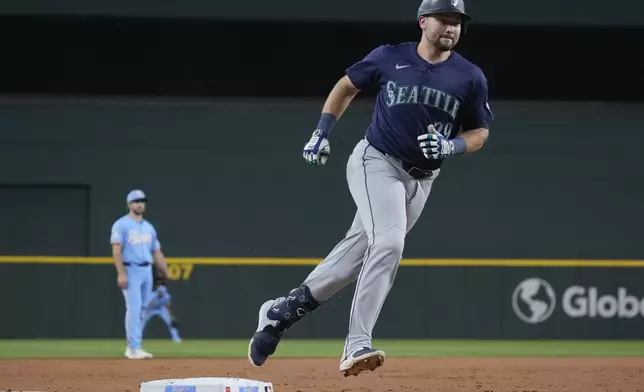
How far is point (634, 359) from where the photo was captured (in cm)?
1298

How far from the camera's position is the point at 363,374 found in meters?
10.5

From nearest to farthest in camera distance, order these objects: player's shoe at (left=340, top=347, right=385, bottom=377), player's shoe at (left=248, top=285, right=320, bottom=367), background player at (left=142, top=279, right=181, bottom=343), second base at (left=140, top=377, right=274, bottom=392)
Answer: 1. second base at (left=140, top=377, right=274, bottom=392)
2. player's shoe at (left=340, top=347, right=385, bottom=377)
3. player's shoe at (left=248, top=285, right=320, bottom=367)
4. background player at (left=142, top=279, right=181, bottom=343)

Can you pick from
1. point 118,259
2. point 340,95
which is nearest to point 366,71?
point 340,95

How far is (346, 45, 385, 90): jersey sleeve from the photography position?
6.57 metres

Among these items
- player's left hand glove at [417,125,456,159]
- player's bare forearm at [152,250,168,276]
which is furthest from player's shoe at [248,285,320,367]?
player's bare forearm at [152,250,168,276]

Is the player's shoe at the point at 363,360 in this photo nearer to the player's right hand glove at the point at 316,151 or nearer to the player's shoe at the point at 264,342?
the player's shoe at the point at 264,342

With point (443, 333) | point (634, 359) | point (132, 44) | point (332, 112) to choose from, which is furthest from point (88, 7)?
point (332, 112)

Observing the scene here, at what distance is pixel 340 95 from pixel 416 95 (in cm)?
49

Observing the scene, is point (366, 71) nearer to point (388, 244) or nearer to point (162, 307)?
point (388, 244)

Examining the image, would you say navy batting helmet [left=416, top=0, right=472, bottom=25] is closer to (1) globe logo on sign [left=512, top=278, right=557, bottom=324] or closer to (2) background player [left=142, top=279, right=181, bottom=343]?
(2) background player [left=142, top=279, right=181, bottom=343]

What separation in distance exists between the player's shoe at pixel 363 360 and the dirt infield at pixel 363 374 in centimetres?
217

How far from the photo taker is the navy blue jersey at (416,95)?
21.1 feet

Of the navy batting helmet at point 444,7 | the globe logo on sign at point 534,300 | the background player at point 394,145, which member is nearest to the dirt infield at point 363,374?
the background player at point 394,145

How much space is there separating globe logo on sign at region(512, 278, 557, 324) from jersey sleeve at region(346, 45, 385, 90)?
1037 centimetres
